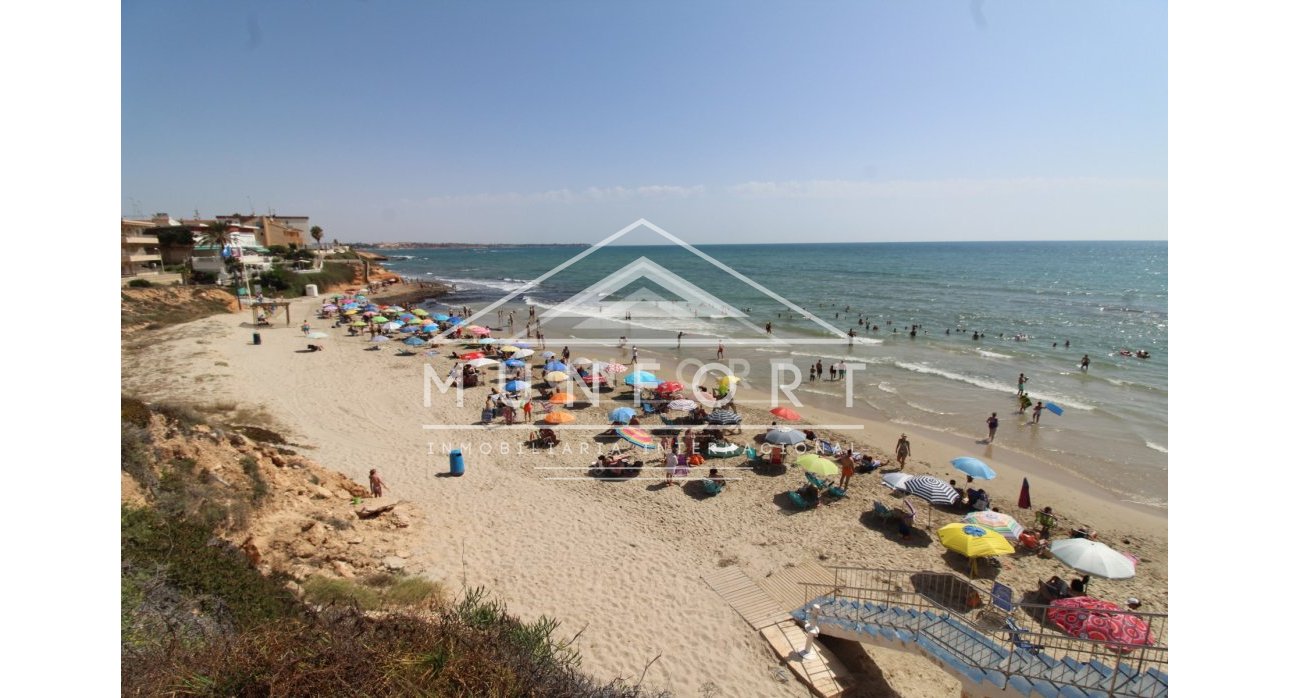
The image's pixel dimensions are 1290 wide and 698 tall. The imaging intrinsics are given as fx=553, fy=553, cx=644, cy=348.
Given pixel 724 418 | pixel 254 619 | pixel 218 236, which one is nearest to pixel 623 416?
pixel 724 418

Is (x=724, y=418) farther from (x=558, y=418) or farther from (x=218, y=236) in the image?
(x=218, y=236)

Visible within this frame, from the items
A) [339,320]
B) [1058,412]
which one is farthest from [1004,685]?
[339,320]

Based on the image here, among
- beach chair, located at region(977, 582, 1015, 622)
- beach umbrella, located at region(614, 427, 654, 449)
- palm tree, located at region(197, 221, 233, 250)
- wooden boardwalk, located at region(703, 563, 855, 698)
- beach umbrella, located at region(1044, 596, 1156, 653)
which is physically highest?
palm tree, located at region(197, 221, 233, 250)

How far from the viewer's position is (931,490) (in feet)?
40.2

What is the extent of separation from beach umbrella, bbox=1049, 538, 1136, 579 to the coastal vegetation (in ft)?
26.6

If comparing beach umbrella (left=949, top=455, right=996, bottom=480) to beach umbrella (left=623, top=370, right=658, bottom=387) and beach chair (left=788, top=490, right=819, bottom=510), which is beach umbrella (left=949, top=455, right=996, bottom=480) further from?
beach umbrella (left=623, top=370, right=658, bottom=387)

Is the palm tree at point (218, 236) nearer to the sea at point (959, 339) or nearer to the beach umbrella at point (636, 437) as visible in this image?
the sea at point (959, 339)

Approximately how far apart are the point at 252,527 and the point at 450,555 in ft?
10.7

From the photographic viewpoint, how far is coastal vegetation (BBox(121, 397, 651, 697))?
4.61 m

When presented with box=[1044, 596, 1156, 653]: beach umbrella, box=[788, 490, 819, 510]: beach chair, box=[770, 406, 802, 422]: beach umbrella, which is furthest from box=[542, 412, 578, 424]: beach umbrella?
box=[1044, 596, 1156, 653]: beach umbrella

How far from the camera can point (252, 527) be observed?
30.6 ft

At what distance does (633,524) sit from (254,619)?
23.4 feet

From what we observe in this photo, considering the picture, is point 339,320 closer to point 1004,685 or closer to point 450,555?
point 450,555
